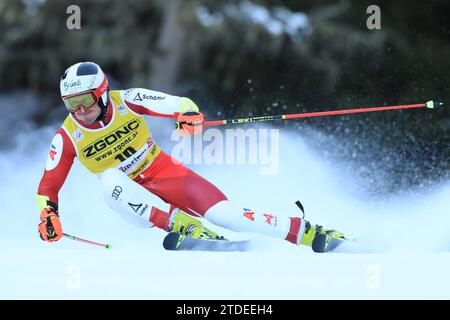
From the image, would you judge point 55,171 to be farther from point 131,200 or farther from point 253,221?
point 253,221

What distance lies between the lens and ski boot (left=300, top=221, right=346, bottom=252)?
5.00m

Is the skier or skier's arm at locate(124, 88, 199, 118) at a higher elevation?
skier's arm at locate(124, 88, 199, 118)

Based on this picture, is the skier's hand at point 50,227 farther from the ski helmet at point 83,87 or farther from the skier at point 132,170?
the ski helmet at point 83,87

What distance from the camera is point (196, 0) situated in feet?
38.1

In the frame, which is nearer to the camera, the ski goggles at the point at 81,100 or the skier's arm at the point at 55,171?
the ski goggles at the point at 81,100

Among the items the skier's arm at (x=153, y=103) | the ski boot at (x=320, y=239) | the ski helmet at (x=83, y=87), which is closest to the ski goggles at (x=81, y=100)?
the ski helmet at (x=83, y=87)

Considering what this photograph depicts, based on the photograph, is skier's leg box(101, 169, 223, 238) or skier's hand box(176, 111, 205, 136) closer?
skier's hand box(176, 111, 205, 136)

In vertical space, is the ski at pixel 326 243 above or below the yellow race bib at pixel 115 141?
below

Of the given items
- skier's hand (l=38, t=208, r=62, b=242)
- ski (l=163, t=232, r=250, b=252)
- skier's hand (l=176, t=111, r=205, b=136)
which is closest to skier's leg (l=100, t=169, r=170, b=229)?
ski (l=163, t=232, r=250, b=252)

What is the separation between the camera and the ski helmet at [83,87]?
476 centimetres

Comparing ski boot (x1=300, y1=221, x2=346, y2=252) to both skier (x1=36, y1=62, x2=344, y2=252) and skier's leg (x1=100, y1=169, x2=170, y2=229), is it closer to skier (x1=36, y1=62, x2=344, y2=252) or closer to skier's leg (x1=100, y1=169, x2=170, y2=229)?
skier (x1=36, y1=62, x2=344, y2=252)

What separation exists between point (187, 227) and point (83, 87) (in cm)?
105

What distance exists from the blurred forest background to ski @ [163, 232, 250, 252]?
15.8 feet

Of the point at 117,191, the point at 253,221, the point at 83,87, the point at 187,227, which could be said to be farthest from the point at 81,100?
the point at 253,221
